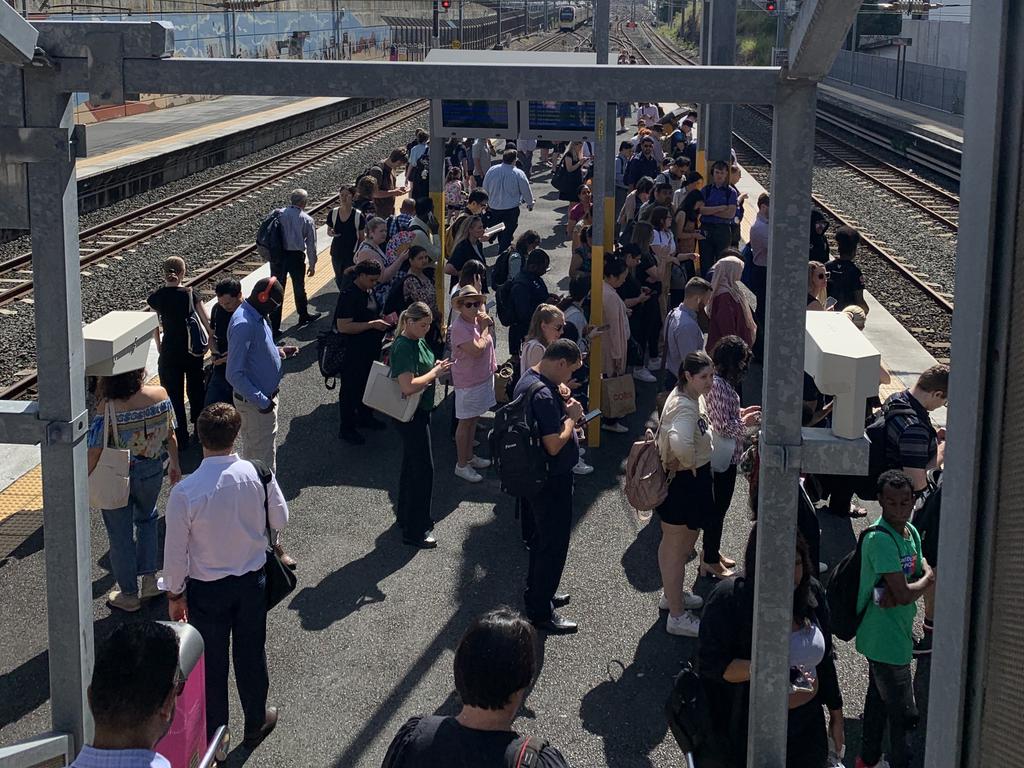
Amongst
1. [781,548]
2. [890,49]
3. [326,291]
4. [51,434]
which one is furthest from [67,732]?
[890,49]

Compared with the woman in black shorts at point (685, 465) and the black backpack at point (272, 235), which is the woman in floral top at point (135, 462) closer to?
the woman in black shorts at point (685, 465)

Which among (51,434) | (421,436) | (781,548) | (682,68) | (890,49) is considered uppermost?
(890,49)

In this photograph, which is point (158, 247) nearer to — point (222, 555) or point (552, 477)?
point (552, 477)

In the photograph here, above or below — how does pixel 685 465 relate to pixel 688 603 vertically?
above

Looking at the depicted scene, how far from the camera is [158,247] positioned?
1808 cm

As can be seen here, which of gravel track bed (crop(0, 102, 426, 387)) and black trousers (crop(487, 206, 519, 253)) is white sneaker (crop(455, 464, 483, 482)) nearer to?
gravel track bed (crop(0, 102, 426, 387))

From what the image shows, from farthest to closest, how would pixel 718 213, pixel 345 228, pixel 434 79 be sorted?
pixel 718 213 < pixel 345 228 < pixel 434 79

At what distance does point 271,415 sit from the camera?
735 centimetres

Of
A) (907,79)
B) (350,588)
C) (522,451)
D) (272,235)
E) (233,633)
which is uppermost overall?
(907,79)

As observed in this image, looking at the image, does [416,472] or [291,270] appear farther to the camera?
[291,270]

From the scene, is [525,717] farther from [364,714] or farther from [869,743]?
[869,743]

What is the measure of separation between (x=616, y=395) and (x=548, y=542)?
3.26m

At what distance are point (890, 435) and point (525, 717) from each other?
7.67 ft

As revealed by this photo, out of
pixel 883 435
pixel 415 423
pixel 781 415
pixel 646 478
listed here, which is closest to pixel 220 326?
pixel 415 423
